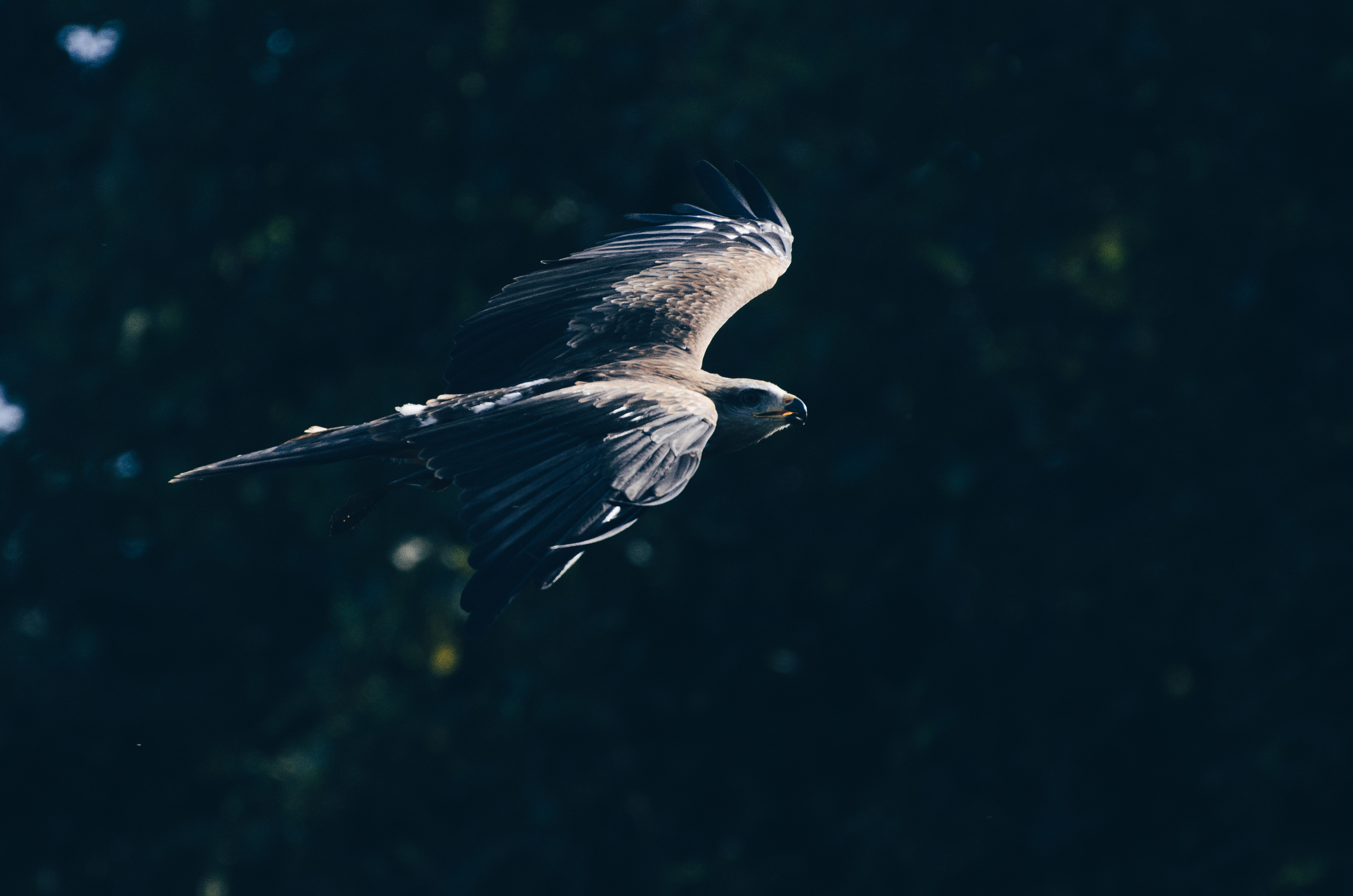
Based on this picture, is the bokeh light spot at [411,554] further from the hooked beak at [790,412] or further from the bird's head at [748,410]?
the hooked beak at [790,412]

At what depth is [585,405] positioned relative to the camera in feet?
14.5

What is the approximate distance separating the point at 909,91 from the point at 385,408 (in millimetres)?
3286

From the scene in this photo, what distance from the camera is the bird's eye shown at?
16.8 feet

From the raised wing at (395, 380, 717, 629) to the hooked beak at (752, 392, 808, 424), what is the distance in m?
0.55

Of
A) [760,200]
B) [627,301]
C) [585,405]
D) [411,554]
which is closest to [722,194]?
[760,200]

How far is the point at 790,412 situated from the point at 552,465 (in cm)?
128

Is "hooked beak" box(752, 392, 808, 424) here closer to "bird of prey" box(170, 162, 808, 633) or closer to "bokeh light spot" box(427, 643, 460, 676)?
"bird of prey" box(170, 162, 808, 633)

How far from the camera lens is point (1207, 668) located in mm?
8336

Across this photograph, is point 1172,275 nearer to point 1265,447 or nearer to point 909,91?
point 1265,447

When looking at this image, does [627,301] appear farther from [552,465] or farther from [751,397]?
[552,465]

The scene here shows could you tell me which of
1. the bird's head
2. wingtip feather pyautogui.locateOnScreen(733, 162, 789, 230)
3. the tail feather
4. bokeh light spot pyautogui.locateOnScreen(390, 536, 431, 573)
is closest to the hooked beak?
the bird's head

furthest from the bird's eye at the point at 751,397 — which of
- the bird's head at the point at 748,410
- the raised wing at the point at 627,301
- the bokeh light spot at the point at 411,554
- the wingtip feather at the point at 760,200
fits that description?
the bokeh light spot at the point at 411,554

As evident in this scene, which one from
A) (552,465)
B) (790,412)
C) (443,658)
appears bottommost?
(443,658)

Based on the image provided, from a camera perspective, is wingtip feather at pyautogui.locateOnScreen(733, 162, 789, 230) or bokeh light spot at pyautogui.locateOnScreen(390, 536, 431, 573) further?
bokeh light spot at pyautogui.locateOnScreen(390, 536, 431, 573)
